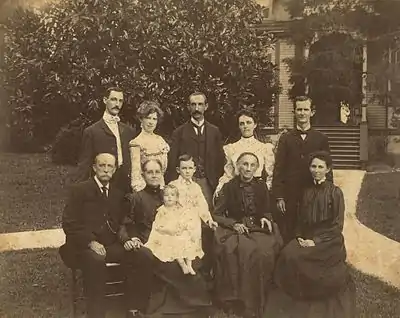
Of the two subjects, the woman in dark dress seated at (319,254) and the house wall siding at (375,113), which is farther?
the house wall siding at (375,113)

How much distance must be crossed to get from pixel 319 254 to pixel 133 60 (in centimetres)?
101

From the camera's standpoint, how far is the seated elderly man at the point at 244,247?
2012 millimetres

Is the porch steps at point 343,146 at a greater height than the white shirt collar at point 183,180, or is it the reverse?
the porch steps at point 343,146

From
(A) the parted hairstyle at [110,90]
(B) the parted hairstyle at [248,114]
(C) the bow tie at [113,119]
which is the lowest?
(C) the bow tie at [113,119]

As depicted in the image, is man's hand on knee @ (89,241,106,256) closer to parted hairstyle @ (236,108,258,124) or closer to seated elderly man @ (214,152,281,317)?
seated elderly man @ (214,152,281,317)

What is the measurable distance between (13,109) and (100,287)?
0.78 metres

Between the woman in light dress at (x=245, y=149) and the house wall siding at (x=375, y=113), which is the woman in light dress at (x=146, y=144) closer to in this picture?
the woman in light dress at (x=245, y=149)

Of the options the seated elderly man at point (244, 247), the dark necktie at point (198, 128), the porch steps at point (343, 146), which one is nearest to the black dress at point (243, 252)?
the seated elderly man at point (244, 247)

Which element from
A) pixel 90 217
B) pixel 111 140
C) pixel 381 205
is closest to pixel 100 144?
pixel 111 140

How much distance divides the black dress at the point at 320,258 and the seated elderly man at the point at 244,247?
7 centimetres

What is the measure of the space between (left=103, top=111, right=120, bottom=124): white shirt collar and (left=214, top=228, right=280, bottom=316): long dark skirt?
0.56 metres

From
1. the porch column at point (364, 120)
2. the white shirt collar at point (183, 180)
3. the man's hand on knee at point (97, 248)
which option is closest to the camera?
the man's hand on knee at point (97, 248)

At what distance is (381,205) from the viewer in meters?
2.20

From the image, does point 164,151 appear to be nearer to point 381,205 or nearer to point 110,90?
point 110,90
